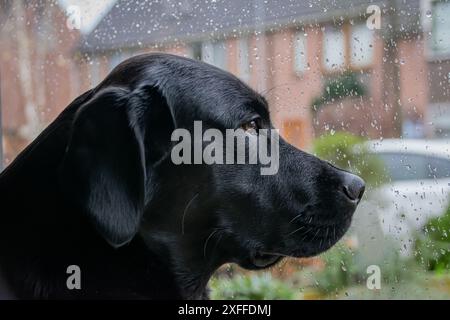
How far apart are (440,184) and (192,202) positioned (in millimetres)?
624

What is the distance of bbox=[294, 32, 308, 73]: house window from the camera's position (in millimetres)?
1614

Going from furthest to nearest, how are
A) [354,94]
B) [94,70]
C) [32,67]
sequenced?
[32,67] → [94,70] → [354,94]

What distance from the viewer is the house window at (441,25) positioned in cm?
153

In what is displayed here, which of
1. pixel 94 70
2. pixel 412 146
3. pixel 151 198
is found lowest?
pixel 151 198

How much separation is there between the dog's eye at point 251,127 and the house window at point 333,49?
1.36ft

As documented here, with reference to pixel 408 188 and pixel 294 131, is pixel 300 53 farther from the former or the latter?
pixel 408 188

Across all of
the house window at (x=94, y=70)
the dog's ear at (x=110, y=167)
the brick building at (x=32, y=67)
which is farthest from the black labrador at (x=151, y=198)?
the brick building at (x=32, y=67)

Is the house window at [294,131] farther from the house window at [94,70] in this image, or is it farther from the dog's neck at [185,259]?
the house window at [94,70]

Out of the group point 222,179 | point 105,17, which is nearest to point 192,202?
point 222,179

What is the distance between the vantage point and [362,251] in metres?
1.68

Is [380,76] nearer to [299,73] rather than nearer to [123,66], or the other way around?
[299,73]

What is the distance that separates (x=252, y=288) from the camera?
6.02 feet

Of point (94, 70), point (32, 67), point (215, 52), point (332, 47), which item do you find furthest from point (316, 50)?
point (32, 67)

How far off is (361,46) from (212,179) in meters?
0.58
